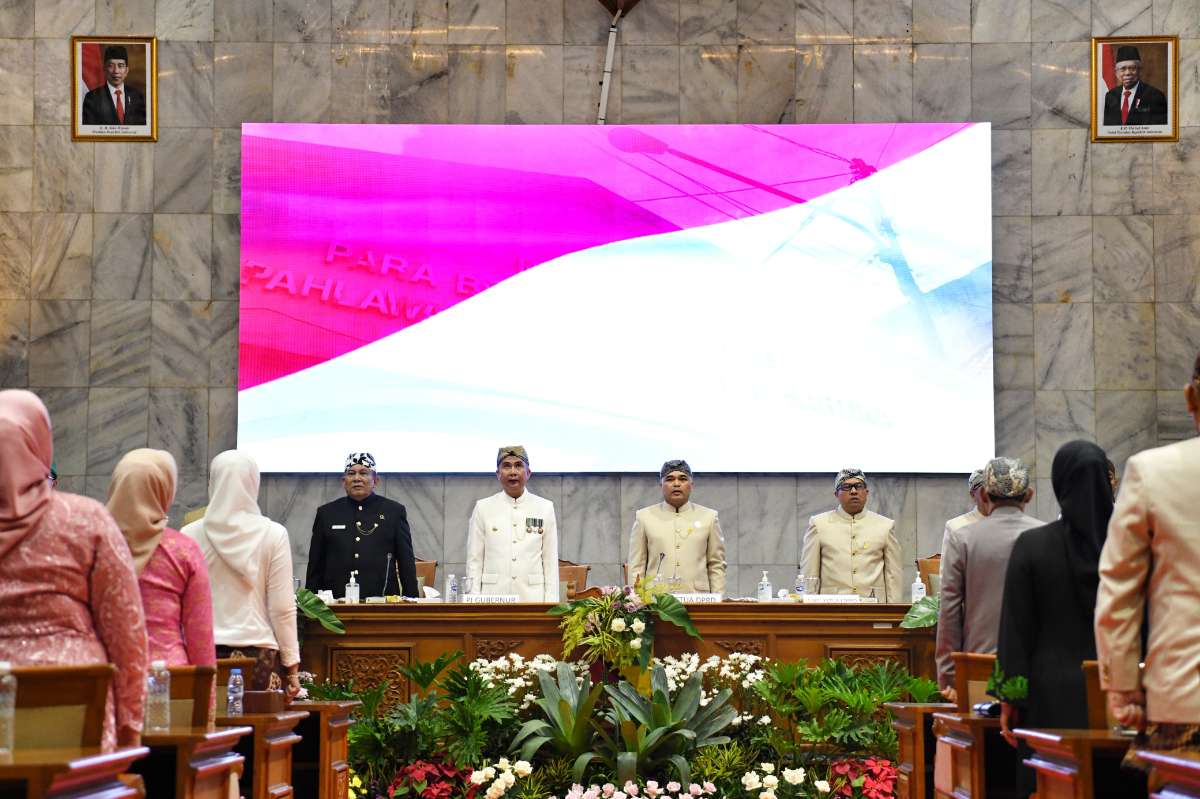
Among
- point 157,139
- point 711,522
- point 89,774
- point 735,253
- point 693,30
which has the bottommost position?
point 89,774

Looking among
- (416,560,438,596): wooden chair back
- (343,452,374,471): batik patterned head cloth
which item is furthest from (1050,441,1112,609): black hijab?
(416,560,438,596): wooden chair back

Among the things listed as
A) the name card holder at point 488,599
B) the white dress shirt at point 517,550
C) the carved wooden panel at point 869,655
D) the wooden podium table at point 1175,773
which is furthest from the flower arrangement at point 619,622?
the wooden podium table at point 1175,773

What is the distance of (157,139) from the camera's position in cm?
1118

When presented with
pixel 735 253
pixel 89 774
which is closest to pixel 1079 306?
pixel 735 253

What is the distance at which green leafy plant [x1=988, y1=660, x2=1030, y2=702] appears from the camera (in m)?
4.42

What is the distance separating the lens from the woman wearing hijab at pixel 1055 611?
441cm

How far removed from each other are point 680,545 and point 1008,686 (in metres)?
4.66

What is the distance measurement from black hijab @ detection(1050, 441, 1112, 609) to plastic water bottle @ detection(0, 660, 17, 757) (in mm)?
2841

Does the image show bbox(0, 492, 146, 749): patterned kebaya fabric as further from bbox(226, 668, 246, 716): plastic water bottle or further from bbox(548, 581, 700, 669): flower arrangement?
bbox(548, 581, 700, 669): flower arrangement

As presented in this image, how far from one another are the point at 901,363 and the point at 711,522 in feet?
8.52

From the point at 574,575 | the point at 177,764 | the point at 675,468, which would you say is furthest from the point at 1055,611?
the point at 574,575

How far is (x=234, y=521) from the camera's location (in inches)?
237

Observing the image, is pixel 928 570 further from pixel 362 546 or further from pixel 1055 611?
pixel 1055 611

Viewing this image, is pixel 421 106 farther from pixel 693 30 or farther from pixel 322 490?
pixel 322 490
